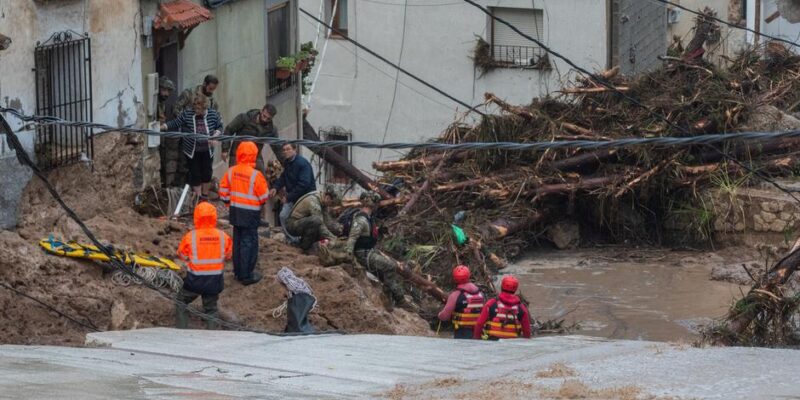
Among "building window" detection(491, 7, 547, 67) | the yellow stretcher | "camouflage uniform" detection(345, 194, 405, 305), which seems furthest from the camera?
"building window" detection(491, 7, 547, 67)

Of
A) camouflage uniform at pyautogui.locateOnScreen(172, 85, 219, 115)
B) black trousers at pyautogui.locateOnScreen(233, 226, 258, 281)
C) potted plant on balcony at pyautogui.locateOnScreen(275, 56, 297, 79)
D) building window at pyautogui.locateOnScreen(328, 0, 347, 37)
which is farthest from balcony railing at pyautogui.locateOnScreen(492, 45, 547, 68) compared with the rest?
black trousers at pyautogui.locateOnScreen(233, 226, 258, 281)

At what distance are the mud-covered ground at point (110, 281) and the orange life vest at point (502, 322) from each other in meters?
2.01

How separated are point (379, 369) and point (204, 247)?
3.13 metres

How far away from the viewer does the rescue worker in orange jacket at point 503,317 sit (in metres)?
13.2

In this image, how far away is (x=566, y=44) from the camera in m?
30.3

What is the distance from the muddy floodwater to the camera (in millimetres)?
16828

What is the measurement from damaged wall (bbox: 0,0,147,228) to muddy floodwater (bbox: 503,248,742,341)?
17.5ft

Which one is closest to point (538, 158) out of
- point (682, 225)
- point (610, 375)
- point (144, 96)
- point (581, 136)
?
point (581, 136)

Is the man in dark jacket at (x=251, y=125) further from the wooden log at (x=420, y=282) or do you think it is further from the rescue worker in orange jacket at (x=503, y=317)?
the rescue worker in orange jacket at (x=503, y=317)

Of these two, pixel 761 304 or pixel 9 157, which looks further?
pixel 9 157

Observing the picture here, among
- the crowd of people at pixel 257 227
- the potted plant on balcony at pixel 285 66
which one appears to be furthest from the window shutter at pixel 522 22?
the crowd of people at pixel 257 227

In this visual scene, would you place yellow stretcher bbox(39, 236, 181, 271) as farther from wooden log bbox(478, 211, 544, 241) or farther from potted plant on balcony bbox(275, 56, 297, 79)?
potted plant on balcony bbox(275, 56, 297, 79)

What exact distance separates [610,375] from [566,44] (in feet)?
67.0

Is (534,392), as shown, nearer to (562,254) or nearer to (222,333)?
(222,333)
